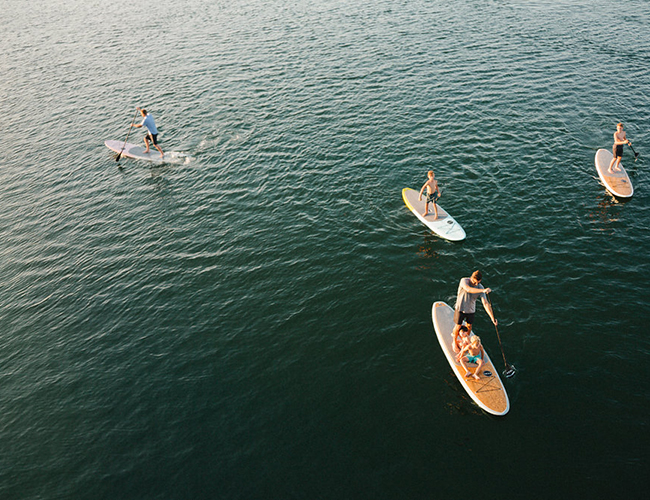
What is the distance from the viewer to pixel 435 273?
21.4 m

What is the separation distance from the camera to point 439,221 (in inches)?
933

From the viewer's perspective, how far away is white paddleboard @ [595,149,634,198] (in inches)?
965

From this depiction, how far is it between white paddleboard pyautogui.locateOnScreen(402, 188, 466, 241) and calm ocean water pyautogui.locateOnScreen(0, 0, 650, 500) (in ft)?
2.17

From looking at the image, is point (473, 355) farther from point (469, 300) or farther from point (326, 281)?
point (326, 281)

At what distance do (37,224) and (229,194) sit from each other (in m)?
12.7

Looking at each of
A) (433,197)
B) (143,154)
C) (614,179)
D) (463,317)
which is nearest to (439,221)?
(433,197)

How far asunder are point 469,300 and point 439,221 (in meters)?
7.71

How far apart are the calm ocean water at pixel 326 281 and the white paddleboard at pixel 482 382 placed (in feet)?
1.65

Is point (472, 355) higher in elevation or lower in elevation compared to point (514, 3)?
lower

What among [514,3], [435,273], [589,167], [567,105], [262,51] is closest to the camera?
[435,273]

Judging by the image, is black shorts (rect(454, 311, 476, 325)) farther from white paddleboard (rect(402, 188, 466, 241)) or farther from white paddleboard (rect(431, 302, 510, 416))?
white paddleboard (rect(402, 188, 466, 241))

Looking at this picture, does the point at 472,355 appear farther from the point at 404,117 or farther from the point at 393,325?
the point at 404,117

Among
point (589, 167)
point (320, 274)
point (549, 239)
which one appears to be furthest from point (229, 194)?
point (589, 167)

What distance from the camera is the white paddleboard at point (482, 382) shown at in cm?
1535
